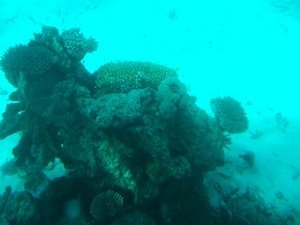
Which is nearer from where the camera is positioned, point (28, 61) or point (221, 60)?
point (28, 61)

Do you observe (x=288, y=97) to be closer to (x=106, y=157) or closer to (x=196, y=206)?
(x=196, y=206)

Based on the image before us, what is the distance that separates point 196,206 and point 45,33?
551cm

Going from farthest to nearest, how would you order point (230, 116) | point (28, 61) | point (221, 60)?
point (221, 60) < point (230, 116) < point (28, 61)

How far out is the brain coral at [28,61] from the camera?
7.08 m

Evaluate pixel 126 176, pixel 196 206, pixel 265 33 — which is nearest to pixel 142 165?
pixel 126 176

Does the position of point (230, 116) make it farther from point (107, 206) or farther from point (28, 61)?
point (28, 61)

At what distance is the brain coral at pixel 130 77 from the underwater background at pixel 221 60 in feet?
6.95

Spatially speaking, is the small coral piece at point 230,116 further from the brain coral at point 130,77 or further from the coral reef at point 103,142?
the brain coral at point 130,77

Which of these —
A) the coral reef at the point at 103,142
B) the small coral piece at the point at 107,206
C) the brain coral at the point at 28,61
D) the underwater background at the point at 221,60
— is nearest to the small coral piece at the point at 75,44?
the coral reef at the point at 103,142

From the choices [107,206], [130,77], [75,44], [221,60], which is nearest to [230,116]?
[130,77]

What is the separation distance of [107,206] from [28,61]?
12.1 ft

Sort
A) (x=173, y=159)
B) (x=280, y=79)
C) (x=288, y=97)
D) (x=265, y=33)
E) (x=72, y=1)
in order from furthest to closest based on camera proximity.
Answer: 1. (x=72, y=1)
2. (x=265, y=33)
3. (x=280, y=79)
4. (x=288, y=97)
5. (x=173, y=159)

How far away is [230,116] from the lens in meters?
9.20

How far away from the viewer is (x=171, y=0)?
20656 mm
